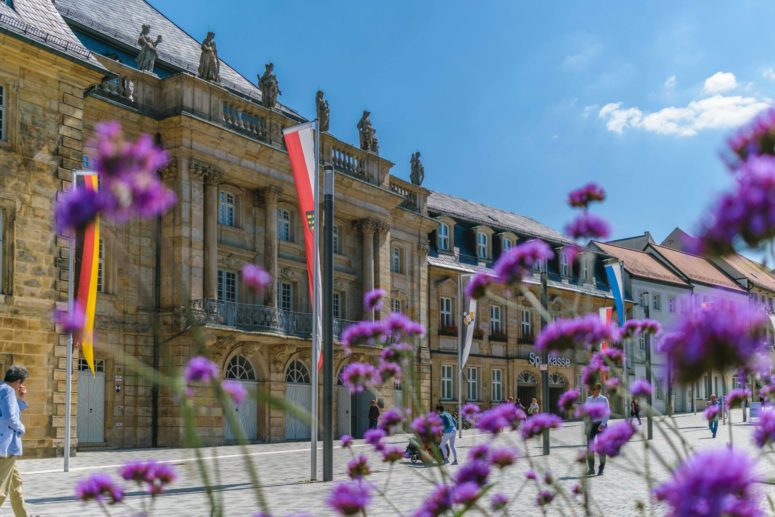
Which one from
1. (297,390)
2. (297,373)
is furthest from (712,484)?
(297,373)

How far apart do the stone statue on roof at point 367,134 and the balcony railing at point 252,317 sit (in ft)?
27.6

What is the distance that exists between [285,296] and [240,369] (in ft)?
14.1

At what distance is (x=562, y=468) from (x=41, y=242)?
12.6m

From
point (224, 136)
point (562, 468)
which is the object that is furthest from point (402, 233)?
point (562, 468)

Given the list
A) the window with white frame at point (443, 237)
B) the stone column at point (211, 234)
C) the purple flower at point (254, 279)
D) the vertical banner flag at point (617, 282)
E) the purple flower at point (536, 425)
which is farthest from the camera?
the window with white frame at point (443, 237)

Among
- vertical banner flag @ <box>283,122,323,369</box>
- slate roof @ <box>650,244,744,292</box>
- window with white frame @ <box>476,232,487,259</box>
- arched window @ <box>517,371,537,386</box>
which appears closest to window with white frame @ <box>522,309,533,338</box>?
arched window @ <box>517,371,537,386</box>

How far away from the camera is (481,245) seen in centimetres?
4959

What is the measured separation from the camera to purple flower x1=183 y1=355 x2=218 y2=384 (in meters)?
2.77

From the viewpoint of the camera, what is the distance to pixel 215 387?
2.56 meters

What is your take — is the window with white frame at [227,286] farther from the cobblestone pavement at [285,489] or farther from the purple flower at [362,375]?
the purple flower at [362,375]

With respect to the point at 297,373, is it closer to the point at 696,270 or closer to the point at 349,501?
the point at 349,501

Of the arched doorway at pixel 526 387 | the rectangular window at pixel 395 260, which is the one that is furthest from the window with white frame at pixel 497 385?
the rectangular window at pixel 395 260

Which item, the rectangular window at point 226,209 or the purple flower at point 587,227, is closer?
the purple flower at point 587,227

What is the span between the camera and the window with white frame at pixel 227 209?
31.6 metres
